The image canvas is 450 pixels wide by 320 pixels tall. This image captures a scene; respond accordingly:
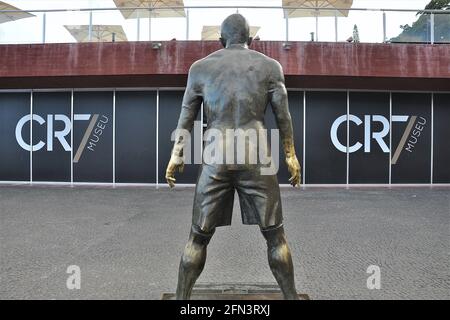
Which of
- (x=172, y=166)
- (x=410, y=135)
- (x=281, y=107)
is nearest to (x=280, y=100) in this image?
(x=281, y=107)

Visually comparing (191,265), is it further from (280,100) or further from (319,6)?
(319,6)

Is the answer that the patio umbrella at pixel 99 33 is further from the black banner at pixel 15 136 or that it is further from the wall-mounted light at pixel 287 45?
the wall-mounted light at pixel 287 45

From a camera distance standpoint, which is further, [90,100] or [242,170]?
[90,100]

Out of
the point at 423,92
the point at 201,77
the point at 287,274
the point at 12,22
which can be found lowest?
the point at 287,274

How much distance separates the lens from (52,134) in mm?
13438

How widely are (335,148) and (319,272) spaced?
9179 mm

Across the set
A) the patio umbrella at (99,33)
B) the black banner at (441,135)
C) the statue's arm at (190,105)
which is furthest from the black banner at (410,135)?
the statue's arm at (190,105)

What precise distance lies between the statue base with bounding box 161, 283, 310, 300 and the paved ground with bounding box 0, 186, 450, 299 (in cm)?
33

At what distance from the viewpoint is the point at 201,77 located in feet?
9.75

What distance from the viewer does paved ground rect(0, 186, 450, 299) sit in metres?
3.94

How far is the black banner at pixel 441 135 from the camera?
13219mm
